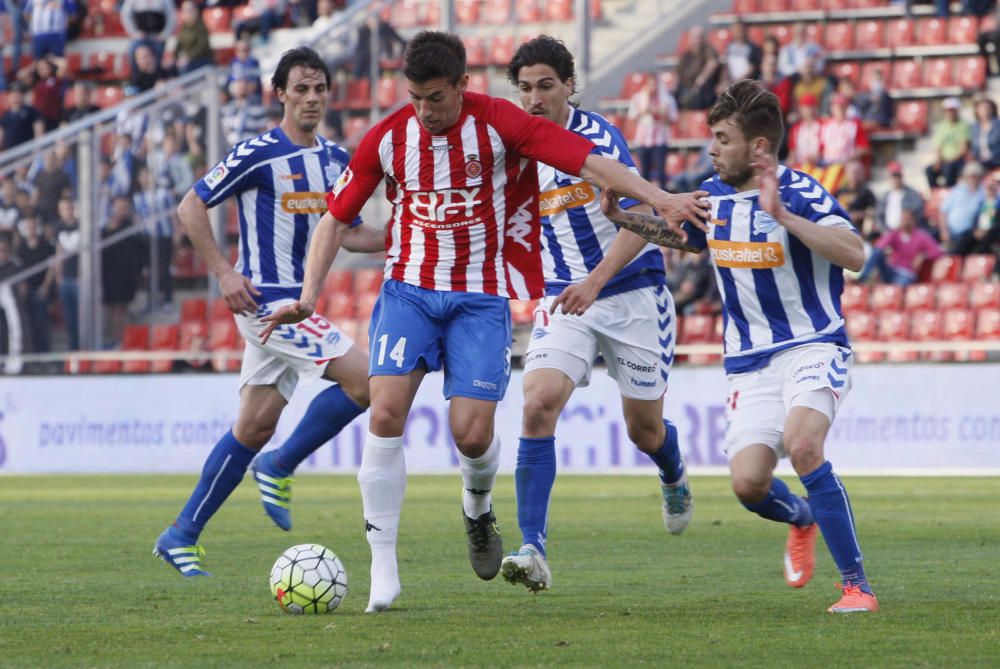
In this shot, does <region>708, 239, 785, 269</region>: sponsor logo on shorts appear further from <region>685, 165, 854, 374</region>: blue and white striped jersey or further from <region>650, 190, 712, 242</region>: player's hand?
<region>650, 190, 712, 242</region>: player's hand

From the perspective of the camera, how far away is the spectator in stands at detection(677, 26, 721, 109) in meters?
21.7

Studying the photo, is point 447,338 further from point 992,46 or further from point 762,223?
point 992,46

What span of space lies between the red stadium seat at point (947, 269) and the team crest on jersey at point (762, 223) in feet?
39.8

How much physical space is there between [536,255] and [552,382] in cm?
95

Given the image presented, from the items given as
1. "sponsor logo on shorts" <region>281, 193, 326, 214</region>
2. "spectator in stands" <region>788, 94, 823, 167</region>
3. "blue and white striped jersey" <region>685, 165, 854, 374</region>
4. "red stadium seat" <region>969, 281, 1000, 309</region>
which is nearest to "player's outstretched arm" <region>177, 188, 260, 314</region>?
"sponsor logo on shorts" <region>281, 193, 326, 214</region>

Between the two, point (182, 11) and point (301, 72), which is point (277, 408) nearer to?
point (301, 72)

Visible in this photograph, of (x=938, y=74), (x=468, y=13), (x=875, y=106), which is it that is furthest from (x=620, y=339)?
(x=468, y=13)

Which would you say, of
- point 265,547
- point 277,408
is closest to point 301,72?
point 277,408

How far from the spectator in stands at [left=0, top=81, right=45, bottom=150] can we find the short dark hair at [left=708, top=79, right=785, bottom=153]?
18.0m

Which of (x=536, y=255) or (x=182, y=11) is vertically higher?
(x=182, y=11)

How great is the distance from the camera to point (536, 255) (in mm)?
6957

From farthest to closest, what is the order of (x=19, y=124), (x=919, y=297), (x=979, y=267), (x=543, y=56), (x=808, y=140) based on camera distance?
(x=19, y=124) → (x=808, y=140) → (x=979, y=267) → (x=919, y=297) → (x=543, y=56)

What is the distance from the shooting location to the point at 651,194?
Result: 6168mm

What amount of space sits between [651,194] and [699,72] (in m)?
16.0
